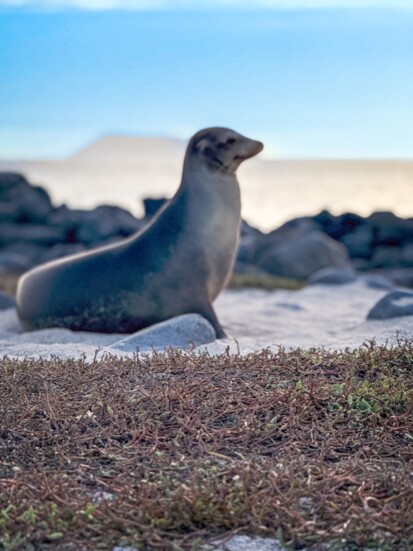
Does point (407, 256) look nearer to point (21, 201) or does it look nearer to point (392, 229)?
point (392, 229)

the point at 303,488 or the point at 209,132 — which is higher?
the point at 209,132

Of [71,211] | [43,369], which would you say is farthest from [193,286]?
[71,211]

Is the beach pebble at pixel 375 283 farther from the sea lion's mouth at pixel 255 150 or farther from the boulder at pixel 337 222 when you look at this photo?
the boulder at pixel 337 222

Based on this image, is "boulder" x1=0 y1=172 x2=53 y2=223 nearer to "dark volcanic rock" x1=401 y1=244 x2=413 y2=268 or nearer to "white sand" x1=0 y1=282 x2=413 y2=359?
"dark volcanic rock" x1=401 y1=244 x2=413 y2=268

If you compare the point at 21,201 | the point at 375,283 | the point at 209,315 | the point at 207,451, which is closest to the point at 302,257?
the point at 375,283

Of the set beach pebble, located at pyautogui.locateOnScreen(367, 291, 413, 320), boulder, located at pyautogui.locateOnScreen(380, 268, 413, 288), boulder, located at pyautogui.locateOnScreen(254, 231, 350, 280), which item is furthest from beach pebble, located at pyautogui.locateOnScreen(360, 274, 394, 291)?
beach pebble, located at pyautogui.locateOnScreen(367, 291, 413, 320)

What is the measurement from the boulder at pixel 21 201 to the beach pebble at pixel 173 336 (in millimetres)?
23285

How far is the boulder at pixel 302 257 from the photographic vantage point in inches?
770

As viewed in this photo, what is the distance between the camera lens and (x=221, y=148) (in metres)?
9.24

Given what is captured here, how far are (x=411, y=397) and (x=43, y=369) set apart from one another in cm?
212

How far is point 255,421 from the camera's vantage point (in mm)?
4562

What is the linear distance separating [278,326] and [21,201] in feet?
72.8

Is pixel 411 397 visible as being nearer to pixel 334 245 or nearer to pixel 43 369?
pixel 43 369

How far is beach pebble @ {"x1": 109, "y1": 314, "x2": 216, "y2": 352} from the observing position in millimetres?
7048
